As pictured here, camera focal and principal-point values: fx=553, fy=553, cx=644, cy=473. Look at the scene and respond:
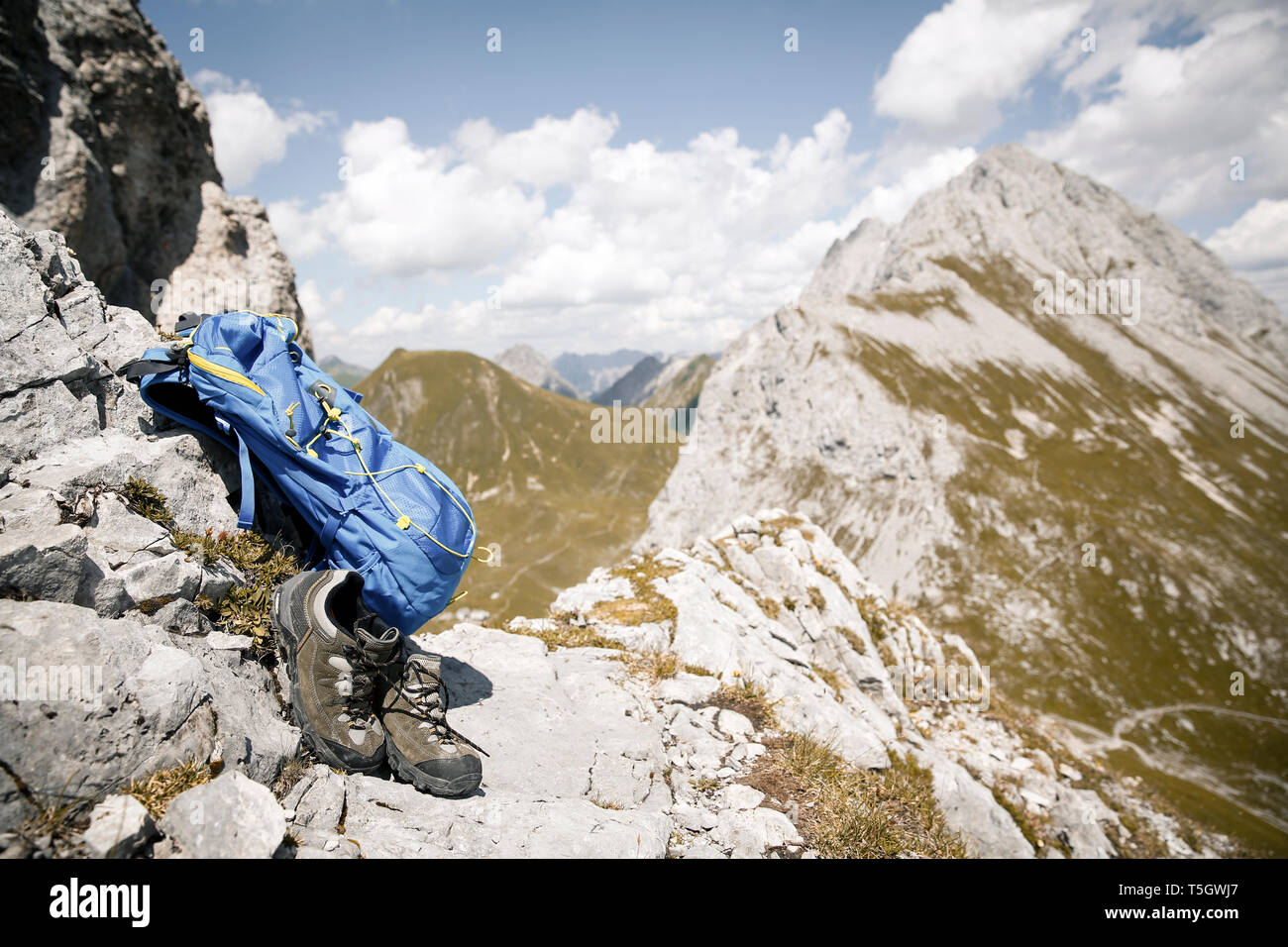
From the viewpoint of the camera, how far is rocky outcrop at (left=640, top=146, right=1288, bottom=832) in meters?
88.2

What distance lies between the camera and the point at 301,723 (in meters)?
5.35

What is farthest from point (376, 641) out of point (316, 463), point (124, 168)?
point (124, 168)

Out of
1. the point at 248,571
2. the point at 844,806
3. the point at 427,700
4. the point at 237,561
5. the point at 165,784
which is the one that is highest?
the point at 237,561

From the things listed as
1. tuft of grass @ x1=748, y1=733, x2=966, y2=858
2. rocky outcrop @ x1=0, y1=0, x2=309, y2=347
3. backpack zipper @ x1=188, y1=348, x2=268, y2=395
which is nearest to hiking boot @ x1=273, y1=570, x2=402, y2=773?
backpack zipper @ x1=188, y1=348, x2=268, y2=395

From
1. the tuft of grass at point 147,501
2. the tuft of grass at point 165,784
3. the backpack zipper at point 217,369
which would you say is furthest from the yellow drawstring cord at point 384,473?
the tuft of grass at point 165,784

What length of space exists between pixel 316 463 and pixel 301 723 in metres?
2.90

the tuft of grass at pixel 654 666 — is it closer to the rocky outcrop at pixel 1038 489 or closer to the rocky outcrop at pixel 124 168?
the rocky outcrop at pixel 124 168

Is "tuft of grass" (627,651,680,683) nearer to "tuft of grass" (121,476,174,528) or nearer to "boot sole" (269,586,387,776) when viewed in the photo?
"boot sole" (269,586,387,776)

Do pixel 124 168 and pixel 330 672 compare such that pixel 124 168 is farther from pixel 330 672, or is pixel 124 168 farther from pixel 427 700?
pixel 427 700

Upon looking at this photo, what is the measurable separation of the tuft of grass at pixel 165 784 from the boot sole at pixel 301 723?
1.14 metres

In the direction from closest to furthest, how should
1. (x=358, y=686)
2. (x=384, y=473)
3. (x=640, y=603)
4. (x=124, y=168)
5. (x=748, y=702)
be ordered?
(x=358, y=686) < (x=384, y=473) < (x=748, y=702) < (x=640, y=603) < (x=124, y=168)

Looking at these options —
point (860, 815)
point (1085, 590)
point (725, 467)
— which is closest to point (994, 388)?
point (1085, 590)

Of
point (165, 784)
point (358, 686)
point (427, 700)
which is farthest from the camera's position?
point (427, 700)
